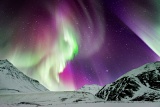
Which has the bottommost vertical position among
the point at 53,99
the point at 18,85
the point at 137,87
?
the point at 53,99

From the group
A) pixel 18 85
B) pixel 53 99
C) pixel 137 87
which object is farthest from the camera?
pixel 18 85

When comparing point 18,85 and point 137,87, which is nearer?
point 137,87

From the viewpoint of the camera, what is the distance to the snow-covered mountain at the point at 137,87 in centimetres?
774

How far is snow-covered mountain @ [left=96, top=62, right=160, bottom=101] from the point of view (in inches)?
305

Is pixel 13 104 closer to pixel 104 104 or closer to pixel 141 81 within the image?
pixel 104 104

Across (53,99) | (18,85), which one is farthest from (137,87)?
(18,85)

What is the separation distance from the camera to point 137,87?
364 inches

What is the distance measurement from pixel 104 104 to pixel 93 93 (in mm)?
930

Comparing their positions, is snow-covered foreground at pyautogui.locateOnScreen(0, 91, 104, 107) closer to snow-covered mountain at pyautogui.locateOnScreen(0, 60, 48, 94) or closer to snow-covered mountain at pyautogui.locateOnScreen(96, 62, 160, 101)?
snow-covered mountain at pyautogui.locateOnScreen(0, 60, 48, 94)

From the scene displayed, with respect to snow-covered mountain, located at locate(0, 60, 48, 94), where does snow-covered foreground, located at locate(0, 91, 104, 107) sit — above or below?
below

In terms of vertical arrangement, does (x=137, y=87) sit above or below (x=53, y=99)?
above

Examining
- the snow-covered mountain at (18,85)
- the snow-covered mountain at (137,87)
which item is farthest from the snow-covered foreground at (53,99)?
the snow-covered mountain at (137,87)

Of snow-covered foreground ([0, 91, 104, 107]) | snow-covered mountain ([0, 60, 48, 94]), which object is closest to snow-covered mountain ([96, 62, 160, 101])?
snow-covered foreground ([0, 91, 104, 107])

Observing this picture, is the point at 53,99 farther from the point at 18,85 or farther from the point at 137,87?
the point at 18,85
